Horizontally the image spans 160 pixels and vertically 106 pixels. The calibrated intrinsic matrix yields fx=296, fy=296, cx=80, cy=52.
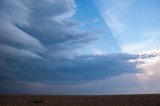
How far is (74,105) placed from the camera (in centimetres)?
5347

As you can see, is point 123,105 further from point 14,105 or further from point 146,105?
point 14,105

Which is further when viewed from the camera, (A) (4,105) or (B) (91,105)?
(B) (91,105)

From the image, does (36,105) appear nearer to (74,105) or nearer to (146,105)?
(74,105)

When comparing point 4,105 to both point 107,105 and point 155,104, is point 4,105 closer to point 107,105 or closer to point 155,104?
point 107,105

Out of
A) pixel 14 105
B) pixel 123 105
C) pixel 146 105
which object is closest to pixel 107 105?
pixel 123 105

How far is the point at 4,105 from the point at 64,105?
1051 centimetres

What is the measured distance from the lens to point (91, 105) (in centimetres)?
5409

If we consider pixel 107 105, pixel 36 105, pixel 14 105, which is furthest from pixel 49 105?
pixel 107 105

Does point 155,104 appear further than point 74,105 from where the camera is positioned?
Yes

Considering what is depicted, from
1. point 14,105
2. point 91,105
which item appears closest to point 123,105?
point 91,105

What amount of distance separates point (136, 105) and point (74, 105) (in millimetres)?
11621

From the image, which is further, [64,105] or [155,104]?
[155,104]

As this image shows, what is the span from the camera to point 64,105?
175 ft

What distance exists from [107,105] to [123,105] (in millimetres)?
2967
